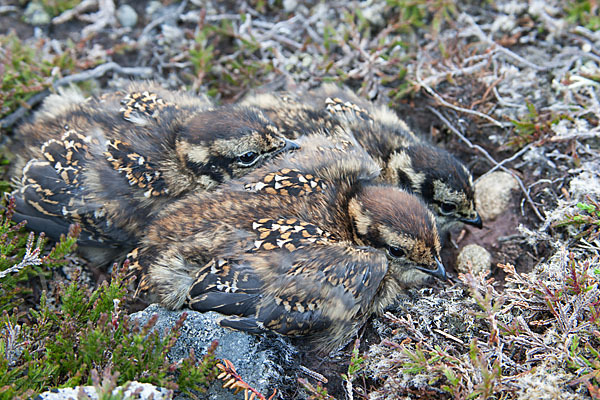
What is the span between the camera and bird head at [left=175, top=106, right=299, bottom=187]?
12.7ft

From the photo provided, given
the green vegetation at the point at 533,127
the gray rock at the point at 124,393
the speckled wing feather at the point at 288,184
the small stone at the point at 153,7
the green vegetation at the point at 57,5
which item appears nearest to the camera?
the gray rock at the point at 124,393

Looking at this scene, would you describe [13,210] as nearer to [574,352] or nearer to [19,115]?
[19,115]

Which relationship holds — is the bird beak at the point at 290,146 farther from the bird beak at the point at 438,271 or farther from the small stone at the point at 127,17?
the small stone at the point at 127,17

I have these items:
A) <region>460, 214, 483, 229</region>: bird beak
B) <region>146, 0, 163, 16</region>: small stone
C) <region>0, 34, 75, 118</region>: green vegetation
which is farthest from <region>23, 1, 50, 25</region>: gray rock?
<region>460, 214, 483, 229</region>: bird beak

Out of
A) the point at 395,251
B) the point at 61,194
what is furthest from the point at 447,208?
the point at 61,194

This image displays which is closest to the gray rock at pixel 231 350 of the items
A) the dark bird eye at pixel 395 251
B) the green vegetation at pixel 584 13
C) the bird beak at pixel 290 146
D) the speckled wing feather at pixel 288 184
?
Result: the speckled wing feather at pixel 288 184

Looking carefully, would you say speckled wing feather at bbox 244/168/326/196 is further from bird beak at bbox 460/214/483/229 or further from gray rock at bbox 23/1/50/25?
gray rock at bbox 23/1/50/25

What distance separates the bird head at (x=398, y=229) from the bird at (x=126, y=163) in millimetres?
758

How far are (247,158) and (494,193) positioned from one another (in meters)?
2.11

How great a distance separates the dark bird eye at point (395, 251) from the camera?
3.59 meters

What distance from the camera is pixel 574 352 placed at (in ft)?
10.1

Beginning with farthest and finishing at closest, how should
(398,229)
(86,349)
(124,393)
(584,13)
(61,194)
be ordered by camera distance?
(584,13) < (61,194) < (398,229) < (86,349) < (124,393)

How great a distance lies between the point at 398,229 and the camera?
3.49 meters

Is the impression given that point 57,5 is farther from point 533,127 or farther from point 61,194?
point 533,127
